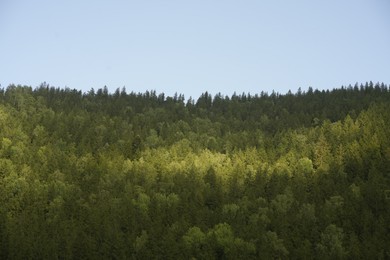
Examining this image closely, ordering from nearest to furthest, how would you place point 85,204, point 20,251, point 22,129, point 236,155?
1. point 20,251
2. point 85,204
3. point 236,155
4. point 22,129

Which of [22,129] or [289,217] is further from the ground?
[22,129]

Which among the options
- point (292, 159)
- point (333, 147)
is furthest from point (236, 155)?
point (333, 147)

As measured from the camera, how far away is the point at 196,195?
128125 mm

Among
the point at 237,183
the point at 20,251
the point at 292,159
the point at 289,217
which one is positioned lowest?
the point at 20,251

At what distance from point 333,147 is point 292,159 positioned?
50.5 ft

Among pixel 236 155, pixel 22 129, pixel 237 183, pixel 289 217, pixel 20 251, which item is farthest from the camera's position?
pixel 22 129

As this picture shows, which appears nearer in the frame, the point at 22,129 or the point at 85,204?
the point at 85,204

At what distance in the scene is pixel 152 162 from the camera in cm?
16200

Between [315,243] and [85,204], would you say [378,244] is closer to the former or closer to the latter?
[315,243]

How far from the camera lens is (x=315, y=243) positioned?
108 metres

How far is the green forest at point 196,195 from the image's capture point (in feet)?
341

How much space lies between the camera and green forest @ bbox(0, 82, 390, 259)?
4092 inches

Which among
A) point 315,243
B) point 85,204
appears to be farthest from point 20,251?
point 315,243

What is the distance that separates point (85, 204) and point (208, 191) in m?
30.2
